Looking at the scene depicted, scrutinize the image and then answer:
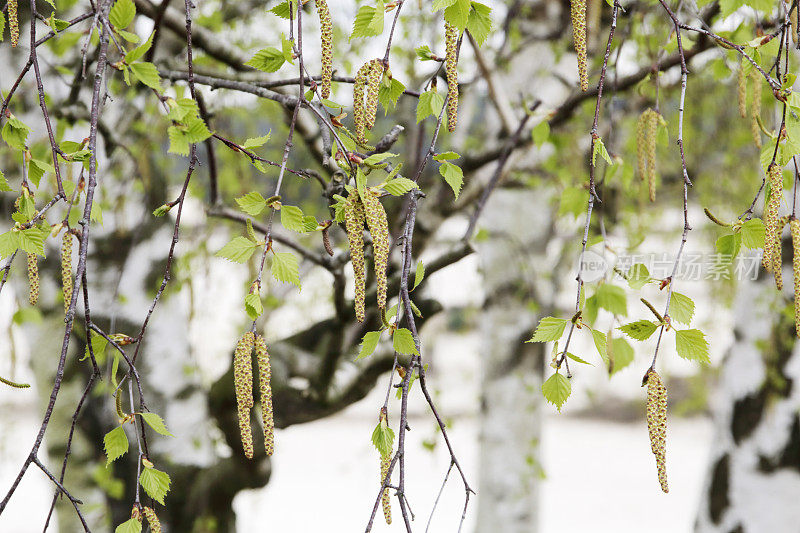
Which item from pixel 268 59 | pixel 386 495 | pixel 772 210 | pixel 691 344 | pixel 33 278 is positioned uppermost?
pixel 268 59

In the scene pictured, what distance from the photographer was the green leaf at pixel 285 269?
30.3 inches

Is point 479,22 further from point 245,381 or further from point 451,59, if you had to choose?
point 245,381

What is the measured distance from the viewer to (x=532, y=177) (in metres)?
2.82

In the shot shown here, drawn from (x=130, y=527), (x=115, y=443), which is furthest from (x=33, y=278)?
(x=130, y=527)

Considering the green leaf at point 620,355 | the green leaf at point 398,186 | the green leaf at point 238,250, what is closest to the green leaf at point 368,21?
the green leaf at point 398,186

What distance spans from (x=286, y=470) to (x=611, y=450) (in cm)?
420

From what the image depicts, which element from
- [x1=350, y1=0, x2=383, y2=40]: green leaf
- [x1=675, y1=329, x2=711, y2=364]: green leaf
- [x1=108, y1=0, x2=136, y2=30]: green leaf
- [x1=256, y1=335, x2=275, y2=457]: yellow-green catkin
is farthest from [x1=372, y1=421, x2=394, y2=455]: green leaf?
[x1=108, y1=0, x2=136, y2=30]: green leaf

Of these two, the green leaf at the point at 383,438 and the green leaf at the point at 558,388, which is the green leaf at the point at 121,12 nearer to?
the green leaf at the point at 383,438

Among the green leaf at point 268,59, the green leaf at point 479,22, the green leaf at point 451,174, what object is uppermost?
the green leaf at point 268,59

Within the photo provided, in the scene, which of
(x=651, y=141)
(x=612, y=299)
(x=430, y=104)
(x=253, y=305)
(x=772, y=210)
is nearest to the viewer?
(x=253, y=305)

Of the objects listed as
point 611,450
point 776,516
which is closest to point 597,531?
point 611,450

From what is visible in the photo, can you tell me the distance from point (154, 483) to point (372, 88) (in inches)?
22.3

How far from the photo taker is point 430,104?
918 millimetres

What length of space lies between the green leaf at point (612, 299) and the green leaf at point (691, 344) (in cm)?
46
